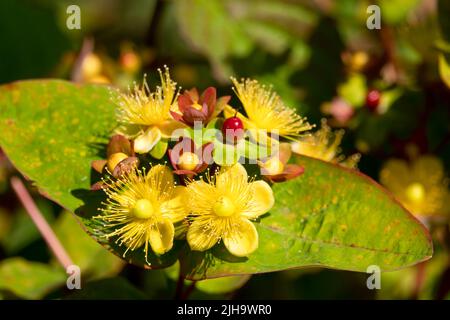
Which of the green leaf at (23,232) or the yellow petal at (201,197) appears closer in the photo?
the yellow petal at (201,197)

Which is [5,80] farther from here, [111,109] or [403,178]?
[403,178]

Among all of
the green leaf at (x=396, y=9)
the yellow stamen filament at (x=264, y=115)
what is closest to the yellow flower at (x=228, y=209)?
the yellow stamen filament at (x=264, y=115)

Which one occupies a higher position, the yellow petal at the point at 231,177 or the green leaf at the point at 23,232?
the green leaf at the point at 23,232

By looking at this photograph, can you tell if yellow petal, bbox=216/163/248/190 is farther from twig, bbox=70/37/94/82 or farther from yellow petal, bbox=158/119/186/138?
twig, bbox=70/37/94/82

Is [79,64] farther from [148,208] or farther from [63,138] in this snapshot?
[148,208]

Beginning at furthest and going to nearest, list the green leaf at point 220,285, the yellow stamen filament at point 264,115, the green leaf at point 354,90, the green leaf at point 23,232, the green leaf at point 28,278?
1. the green leaf at point 23,232
2. the green leaf at point 354,90
3. the green leaf at point 28,278
4. the green leaf at point 220,285
5. the yellow stamen filament at point 264,115

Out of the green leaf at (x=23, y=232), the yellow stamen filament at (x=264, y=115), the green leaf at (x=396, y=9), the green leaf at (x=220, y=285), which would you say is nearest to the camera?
the yellow stamen filament at (x=264, y=115)

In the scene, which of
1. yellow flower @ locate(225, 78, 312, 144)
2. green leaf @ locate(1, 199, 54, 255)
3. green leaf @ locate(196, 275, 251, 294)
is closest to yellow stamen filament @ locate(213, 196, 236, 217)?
yellow flower @ locate(225, 78, 312, 144)

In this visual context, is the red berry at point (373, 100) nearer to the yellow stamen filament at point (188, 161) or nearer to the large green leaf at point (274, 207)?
the large green leaf at point (274, 207)
